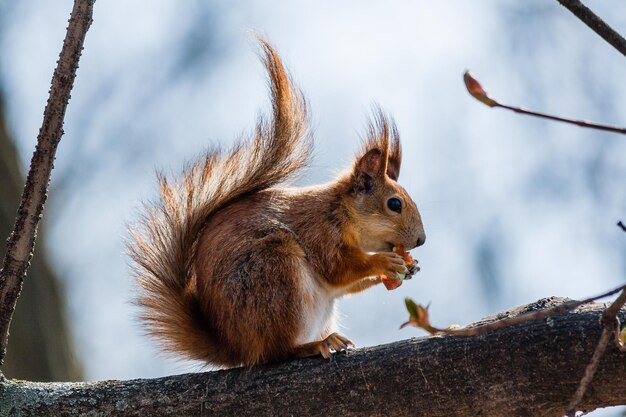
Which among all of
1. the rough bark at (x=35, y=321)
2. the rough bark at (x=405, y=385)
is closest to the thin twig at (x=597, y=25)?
the rough bark at (x=405, y=385)

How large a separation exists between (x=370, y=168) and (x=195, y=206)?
782mm

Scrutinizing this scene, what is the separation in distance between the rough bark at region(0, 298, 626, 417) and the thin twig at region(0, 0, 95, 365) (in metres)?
0.26

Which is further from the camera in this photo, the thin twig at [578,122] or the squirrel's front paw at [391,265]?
the squirrel's front paw at [391,265]

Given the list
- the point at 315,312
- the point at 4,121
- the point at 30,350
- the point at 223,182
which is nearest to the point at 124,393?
the point at 315,312

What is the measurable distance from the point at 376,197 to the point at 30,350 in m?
1.87

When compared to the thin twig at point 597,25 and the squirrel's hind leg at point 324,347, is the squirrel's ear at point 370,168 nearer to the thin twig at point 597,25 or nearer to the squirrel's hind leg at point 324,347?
the squirrel's hind leg at point 324,347

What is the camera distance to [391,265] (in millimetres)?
3080

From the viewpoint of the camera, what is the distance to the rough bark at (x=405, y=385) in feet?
6.98

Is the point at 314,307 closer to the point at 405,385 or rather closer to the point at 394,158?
the point at 405,385

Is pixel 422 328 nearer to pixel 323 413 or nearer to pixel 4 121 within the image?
pixel 323 413

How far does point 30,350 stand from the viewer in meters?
4.29

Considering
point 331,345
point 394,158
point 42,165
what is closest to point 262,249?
point 331,345

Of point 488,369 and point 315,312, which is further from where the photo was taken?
point 315,312

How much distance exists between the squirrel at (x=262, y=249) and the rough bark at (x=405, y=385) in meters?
0.20
